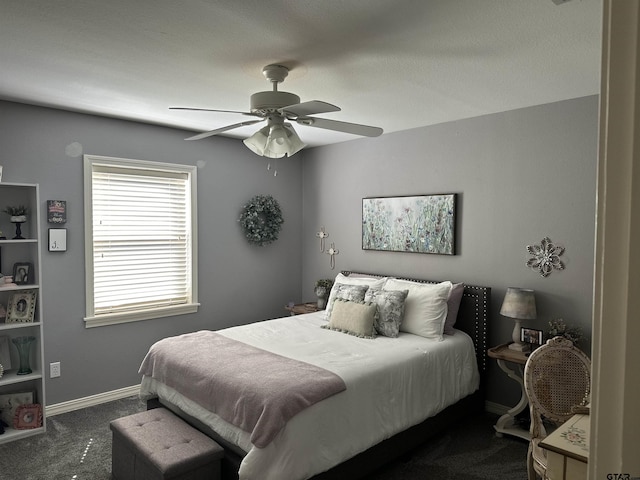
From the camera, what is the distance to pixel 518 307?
3385 millimetres

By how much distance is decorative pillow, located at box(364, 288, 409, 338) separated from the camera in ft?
11.9

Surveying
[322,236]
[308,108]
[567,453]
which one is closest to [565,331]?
[567,453]

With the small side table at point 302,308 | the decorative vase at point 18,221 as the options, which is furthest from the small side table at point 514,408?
the decorative vase at point 18,221

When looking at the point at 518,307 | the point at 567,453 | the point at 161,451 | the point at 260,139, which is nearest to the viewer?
the point at 567,453

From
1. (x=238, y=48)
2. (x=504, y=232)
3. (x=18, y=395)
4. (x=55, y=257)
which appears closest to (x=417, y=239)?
(x=504, y=232)

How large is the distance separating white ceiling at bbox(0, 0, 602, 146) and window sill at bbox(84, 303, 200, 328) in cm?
181

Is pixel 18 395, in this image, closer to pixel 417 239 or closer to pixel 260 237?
pixel 260 237

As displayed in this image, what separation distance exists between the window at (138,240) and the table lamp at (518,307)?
2.96 meters

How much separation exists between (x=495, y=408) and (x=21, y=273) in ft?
13.1

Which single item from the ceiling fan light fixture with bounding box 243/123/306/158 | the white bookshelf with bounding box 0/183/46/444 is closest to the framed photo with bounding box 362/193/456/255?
the ceiling fan light fixture with bounding box 243/123/306/158

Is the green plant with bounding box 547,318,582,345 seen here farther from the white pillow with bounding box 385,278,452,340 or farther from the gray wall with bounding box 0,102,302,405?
the gray wall with bounding box 0,102,302,405

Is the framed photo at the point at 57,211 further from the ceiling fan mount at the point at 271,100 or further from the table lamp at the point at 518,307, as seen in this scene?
the table lamp at the point at 518,307

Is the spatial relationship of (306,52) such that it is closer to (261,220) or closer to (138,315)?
(261,220)

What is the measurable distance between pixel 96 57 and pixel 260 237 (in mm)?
2728
